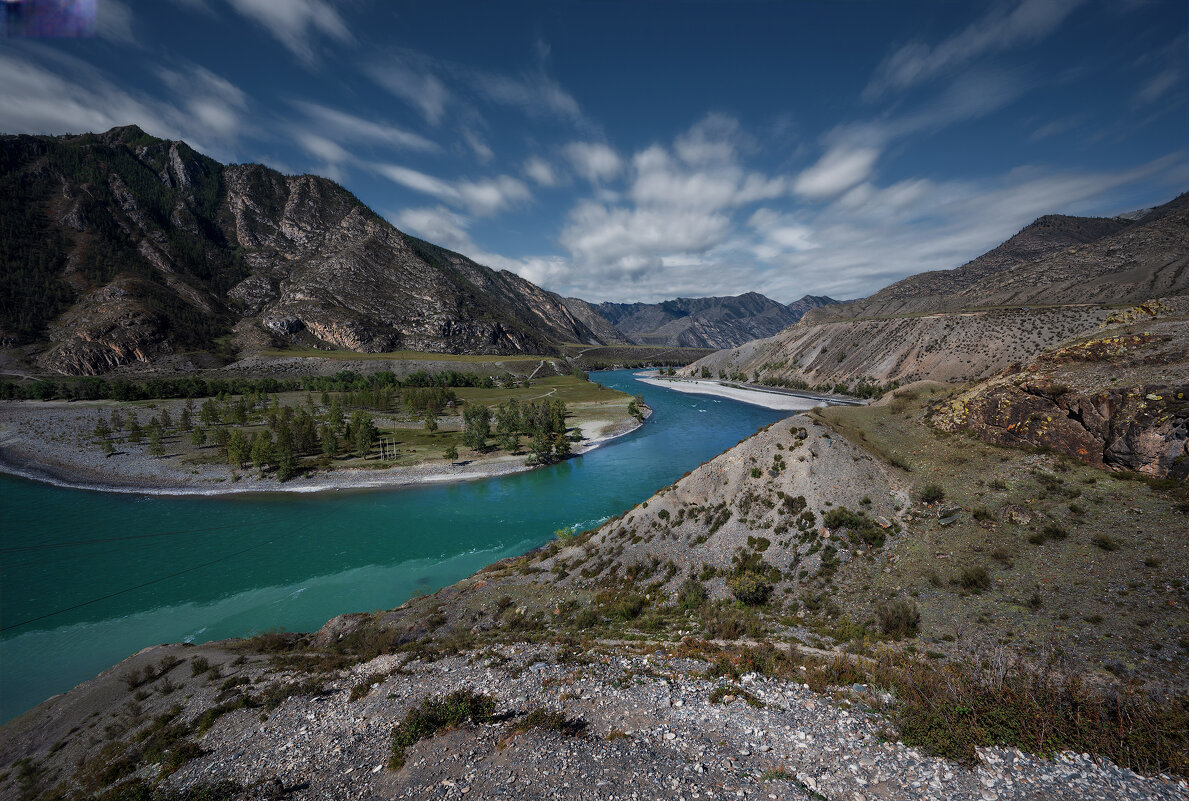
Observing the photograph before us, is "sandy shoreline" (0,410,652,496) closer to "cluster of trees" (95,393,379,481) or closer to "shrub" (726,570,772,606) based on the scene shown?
"cluster of trees" (95,393,379,481)

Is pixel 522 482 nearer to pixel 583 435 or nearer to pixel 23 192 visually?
pixel 583 435

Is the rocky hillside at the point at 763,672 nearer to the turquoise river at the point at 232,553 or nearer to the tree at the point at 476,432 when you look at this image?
the turquoise river at the point at 232,553

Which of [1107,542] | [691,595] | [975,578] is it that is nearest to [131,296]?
[691,595]

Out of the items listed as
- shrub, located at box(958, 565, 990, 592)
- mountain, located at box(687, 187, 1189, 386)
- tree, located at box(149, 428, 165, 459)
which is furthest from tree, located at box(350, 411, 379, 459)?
mountain, located at box(687, 187, 1189, 386)

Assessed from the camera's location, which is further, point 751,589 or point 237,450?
point 237,450

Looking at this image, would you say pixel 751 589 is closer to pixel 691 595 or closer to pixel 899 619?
pixel 691 595

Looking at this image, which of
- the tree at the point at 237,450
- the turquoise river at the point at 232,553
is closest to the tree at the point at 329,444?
the tree at the point at 237,450
